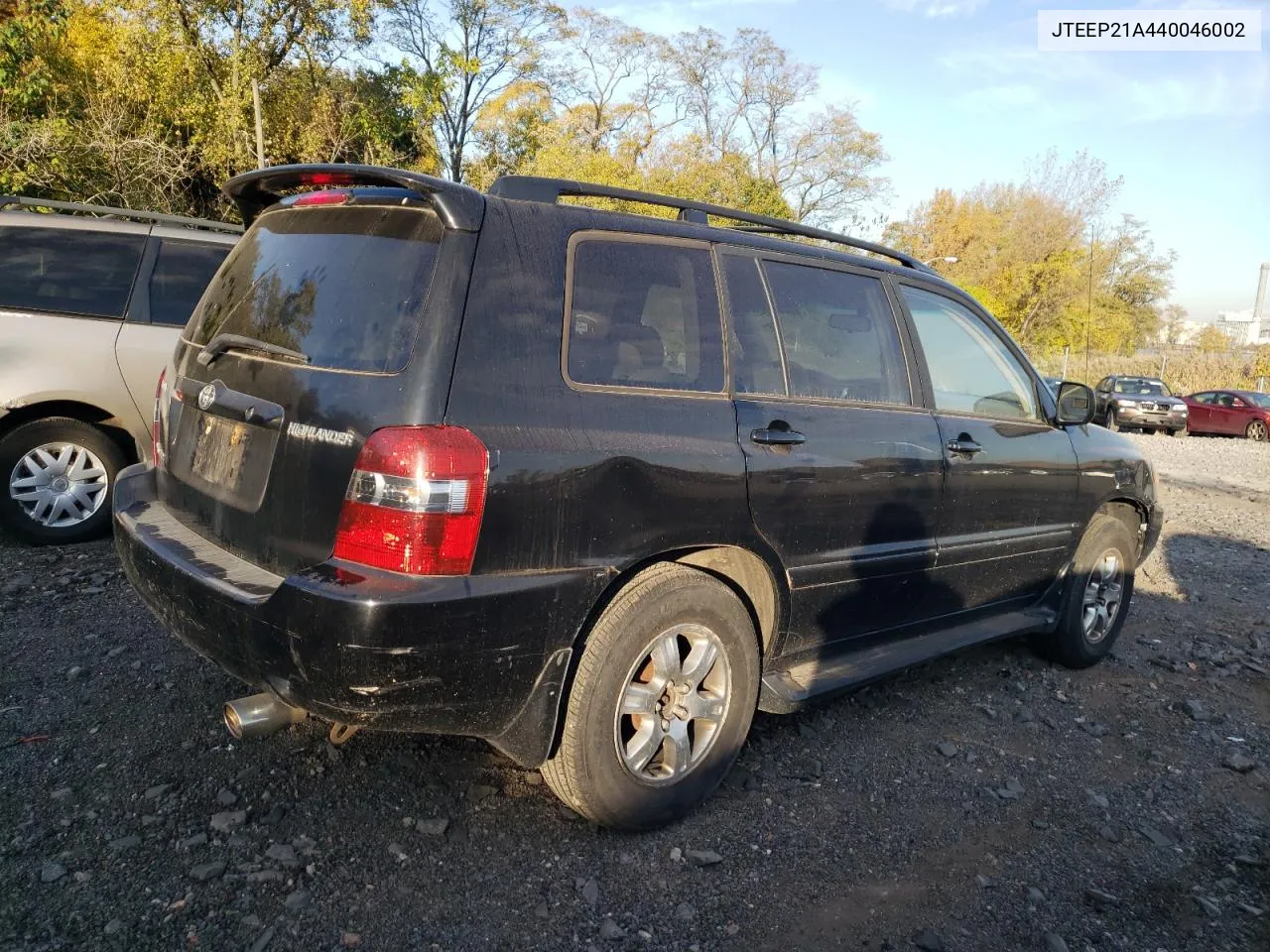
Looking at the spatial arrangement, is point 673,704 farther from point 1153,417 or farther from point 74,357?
point 1153,417

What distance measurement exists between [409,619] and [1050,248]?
5009 cm

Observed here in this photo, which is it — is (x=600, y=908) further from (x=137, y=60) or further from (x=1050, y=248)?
(x=1050, y=248)

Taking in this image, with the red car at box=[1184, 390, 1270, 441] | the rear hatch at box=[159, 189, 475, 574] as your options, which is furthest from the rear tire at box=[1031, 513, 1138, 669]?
the red car at box=[1184, 390, 1270, 441]

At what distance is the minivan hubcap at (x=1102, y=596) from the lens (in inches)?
189

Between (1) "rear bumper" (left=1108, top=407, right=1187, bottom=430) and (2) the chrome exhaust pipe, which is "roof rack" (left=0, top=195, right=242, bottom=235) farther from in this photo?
(1) "rear bumper" (left=1108, top=407, right=1187, bottom=430)

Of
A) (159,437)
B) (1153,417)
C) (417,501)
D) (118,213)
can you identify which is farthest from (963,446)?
(1153,417)

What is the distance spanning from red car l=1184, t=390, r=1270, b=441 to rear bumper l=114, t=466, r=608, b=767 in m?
24.8

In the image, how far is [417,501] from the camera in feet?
7.58

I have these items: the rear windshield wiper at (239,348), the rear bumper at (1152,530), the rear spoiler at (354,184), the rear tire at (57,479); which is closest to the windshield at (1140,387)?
the rear bumper at (1152,530)

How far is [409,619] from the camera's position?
7.47ft

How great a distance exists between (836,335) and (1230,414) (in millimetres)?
23999

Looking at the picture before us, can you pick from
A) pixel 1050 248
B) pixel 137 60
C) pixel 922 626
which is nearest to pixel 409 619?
pixel 922 626

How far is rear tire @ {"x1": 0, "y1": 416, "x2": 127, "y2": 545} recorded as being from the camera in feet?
17.2

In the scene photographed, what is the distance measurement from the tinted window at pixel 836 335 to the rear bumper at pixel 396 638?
1.25 metres
